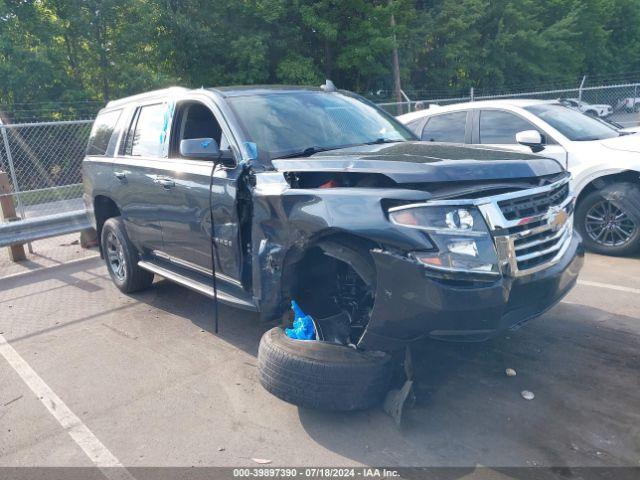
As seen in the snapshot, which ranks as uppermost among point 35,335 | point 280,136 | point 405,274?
point 280,136

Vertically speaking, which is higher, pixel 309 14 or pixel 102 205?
pixel 309 14

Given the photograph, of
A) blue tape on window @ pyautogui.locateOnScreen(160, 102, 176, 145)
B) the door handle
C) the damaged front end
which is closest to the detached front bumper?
the damaged front end

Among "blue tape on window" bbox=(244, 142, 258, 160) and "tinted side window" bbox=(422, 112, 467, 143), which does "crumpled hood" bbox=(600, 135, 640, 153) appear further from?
"blue tape on window" bbox=(244, 142, 258, 160)

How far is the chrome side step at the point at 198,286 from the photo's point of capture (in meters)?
4.29

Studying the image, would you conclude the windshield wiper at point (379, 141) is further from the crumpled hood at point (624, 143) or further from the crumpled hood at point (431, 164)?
the crumpled hood at point (624, 143)

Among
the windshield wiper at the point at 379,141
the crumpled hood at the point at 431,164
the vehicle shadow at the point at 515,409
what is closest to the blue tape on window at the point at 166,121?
the crumpled hood at the point at 431,164

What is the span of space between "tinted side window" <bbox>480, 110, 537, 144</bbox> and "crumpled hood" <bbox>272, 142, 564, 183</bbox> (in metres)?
3.45

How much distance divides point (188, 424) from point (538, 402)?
2.19 m

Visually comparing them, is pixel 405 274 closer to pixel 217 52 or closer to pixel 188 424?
pixel 188 424

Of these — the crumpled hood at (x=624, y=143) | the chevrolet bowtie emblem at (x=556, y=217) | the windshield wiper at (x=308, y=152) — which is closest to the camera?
the chevrolet bowtie emblem at (x=556, y=217)

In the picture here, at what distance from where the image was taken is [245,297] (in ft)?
14.1

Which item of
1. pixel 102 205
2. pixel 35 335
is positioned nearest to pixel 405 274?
pixel 35 335

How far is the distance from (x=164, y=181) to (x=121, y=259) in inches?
64.8

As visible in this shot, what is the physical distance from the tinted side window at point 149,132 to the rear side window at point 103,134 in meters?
0.46
